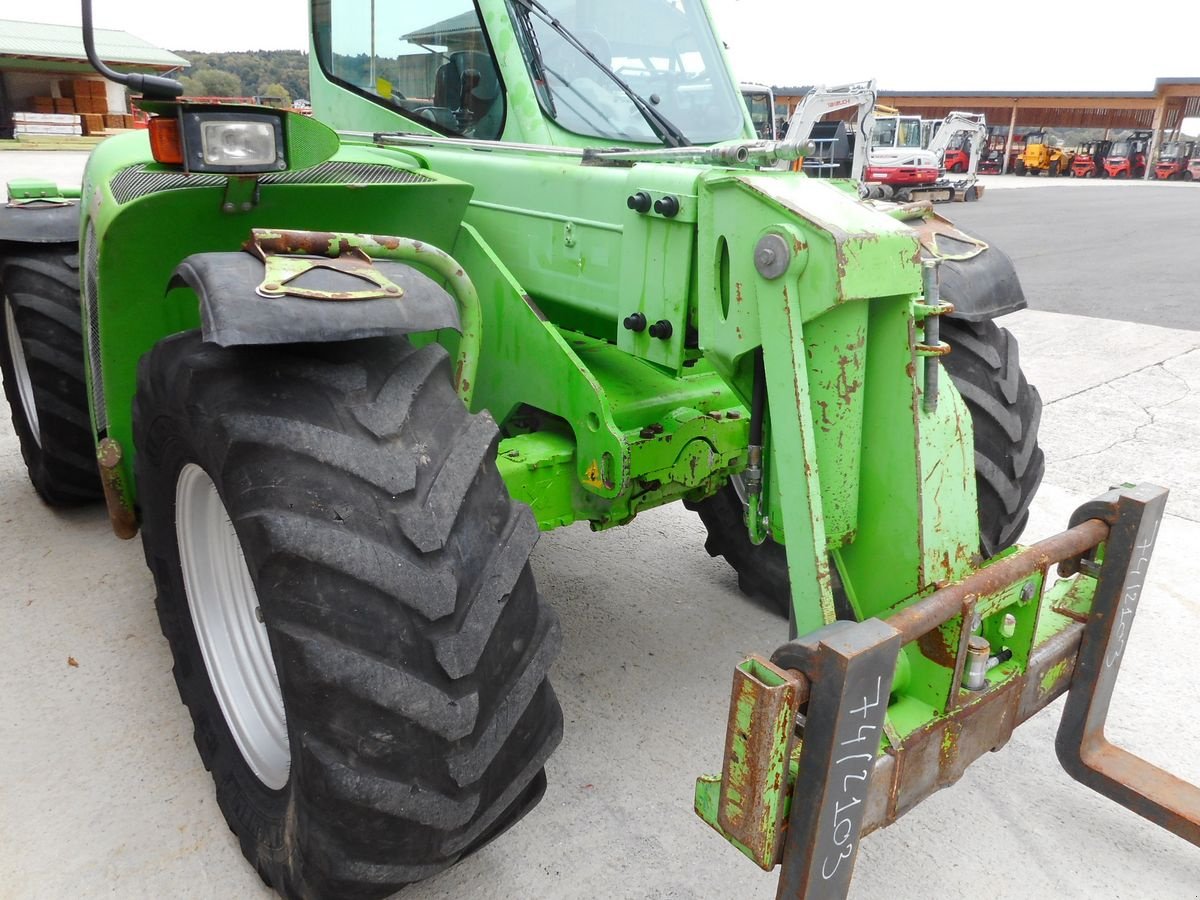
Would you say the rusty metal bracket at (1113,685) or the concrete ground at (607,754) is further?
the concrete ground at (607,754)

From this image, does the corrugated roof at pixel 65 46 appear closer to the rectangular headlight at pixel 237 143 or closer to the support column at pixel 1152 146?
the rectangular headlight at pixel 237 143

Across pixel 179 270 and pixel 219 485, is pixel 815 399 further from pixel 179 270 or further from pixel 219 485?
pixel 179 270

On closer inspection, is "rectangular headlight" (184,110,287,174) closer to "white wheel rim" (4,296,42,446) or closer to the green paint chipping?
the green paint chipping

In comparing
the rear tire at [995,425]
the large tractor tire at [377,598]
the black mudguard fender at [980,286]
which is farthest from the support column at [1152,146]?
the large tractor tire at [377,598]

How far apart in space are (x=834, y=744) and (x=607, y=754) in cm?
123

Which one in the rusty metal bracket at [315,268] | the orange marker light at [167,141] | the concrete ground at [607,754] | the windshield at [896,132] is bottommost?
the concrete ground at [607,754]

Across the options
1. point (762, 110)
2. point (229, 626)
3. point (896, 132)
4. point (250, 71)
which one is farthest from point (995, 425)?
point (896, 132)

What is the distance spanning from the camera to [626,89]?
2730 mm

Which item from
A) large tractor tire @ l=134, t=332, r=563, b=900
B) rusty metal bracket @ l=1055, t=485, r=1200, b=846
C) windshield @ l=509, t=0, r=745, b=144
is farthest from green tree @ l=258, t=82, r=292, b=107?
rusty metal bracket @ l=1055, t=485, r=1200, b=846

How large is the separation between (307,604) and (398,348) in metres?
0.60

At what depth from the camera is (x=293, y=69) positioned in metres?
3.62

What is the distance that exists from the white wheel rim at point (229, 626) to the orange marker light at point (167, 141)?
726 millimetres

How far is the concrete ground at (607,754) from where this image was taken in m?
2.25

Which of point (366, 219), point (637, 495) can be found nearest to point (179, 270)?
point (366, 219)
